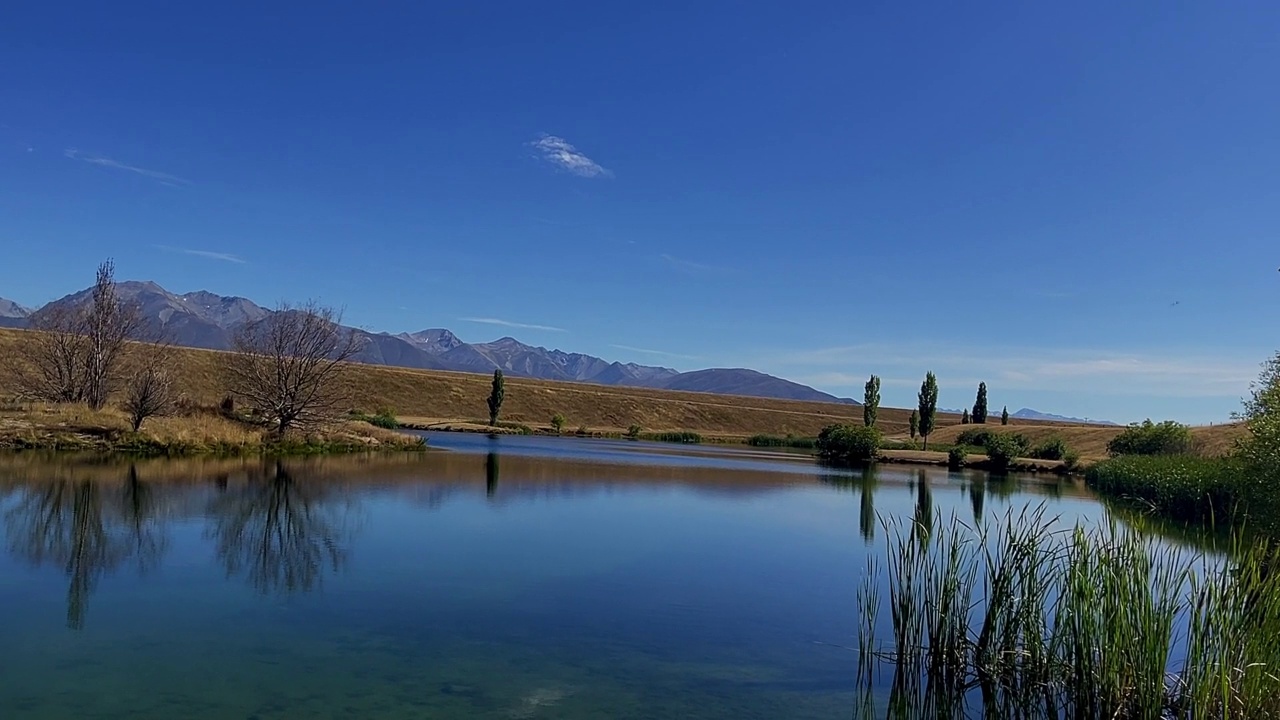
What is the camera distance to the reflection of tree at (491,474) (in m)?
29.8

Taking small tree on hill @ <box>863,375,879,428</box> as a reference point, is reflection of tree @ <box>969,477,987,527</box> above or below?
below

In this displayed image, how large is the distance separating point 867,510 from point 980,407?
79713 millimetres

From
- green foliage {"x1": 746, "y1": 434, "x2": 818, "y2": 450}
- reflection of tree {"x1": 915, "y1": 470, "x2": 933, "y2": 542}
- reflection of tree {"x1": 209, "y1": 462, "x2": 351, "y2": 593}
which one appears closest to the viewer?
reflection of tree {"x1": 209, "y1": 462, "x2": 351, "y2": 593}

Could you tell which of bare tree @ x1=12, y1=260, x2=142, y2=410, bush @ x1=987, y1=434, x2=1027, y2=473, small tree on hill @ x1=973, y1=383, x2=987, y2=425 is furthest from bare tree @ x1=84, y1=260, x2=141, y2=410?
small tree on hill @ x1=973, y1=383, x2=987, y2=425

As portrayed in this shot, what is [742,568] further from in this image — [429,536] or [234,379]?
[234,379]

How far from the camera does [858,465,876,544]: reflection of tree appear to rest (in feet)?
82.7

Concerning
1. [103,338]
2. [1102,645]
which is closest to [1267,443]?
[1102,645]

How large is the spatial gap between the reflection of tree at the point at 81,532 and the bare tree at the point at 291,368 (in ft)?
66.3

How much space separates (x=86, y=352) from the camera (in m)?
39.7

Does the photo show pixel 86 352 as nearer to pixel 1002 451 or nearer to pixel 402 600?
pixel 402 600

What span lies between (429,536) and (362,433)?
28671 millimetres

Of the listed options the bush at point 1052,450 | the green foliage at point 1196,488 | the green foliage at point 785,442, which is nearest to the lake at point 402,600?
the green foliage at point 1196,488

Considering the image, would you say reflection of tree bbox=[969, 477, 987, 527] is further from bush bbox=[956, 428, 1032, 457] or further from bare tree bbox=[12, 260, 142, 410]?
bare tree bbox=[12, 260, 142, 410]

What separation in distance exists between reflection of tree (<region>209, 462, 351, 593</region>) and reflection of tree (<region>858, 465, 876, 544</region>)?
46.6ft
